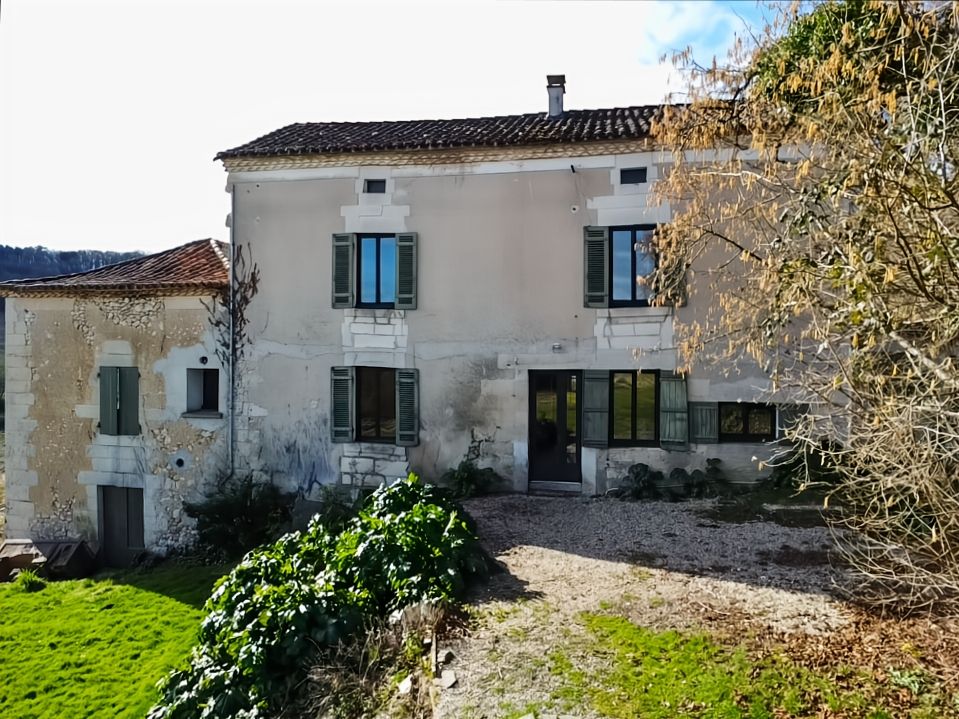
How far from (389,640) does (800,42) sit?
6750 mm

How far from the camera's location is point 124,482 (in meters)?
12.1

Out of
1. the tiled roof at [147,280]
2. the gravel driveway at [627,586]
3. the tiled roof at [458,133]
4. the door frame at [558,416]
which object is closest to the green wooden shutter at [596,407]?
the door frame at [558,416]

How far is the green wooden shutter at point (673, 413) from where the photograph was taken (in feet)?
33.7

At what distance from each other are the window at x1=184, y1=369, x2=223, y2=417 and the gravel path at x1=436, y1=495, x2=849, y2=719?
18.4 ft

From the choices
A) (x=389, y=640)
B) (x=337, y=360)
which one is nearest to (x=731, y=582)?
(x=389, y=640)

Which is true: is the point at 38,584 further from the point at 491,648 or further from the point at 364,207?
the point at 491,648

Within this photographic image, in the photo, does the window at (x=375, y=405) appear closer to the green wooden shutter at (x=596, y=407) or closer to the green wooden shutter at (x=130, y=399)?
the green wooden shutter at (x=596, y=407)

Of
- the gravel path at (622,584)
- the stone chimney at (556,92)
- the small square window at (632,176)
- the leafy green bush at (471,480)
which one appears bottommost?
the gravel path at (622,584)

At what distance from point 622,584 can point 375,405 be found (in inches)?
241

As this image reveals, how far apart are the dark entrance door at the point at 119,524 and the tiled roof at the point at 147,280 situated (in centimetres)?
359

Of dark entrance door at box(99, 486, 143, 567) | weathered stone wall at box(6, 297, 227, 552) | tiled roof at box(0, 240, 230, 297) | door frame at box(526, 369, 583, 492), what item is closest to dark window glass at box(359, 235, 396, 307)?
tiled roof at box(0, 240, 230, 297)

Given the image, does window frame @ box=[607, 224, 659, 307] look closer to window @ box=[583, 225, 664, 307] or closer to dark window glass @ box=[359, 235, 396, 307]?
window @ box=[583, 225, 664, 307]

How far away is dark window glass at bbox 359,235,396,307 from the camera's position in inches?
445

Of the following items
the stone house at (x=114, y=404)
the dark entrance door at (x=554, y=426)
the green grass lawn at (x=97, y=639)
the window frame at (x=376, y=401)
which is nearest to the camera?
the green grass lawn at (x=97, y=639)
